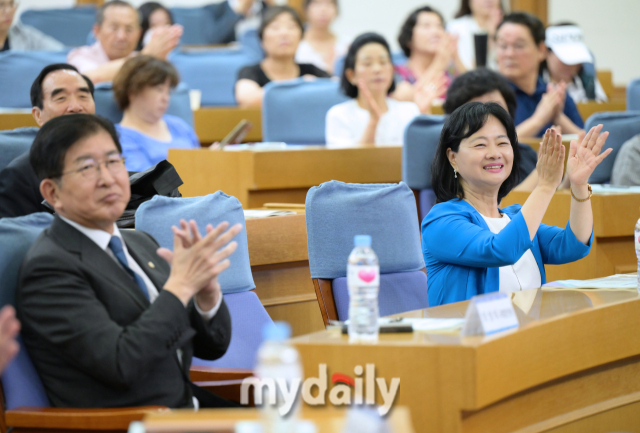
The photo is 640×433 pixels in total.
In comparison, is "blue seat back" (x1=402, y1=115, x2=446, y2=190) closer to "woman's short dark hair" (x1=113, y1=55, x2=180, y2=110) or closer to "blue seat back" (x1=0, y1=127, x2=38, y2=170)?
"woman's short dark hair" (x1=113, y1=55, x2=180, y2=110)

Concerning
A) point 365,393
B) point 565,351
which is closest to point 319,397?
A: point 365,393

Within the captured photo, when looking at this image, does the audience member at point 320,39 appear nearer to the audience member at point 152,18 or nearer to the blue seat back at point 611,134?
the audience member at point 152,18

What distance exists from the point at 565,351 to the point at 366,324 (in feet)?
1.46

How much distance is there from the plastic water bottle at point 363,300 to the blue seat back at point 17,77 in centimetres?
292

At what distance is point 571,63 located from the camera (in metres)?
4.67

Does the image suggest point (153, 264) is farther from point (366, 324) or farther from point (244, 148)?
point (244, 148)

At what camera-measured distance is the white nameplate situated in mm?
1562

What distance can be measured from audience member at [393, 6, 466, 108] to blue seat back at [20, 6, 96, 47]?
2.40m

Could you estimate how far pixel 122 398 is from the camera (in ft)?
5.08

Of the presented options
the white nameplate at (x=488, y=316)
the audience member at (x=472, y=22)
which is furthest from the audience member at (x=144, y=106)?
the audience member at (x=472, y=22)

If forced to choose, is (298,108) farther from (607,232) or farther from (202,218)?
(202,218)

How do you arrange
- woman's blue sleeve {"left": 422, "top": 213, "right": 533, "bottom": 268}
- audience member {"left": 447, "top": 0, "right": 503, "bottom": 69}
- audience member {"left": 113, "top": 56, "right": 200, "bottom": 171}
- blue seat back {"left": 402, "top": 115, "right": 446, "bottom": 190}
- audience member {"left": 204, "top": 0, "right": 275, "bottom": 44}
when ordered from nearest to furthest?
1. woman's blue sleeve {"left": 422, "top": 213, "right": 533, "bottom": 268}
2. blue seat back {"left": 402, "top": 115, "right": 446, "bottom": 190}
3. audience member {"left": 113, "top": 56, "right": 200, "bottom": 171}
4. audience member {"left": 447, "top": 0, "right": 503, "bottom": 69}
5. audience member {"left": 204, "top": 0, "right": 275, "bottom": 44}

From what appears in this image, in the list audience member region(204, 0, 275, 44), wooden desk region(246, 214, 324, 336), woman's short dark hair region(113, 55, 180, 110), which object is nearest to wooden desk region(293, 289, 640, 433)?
wooden desk region(246, 214, 324, 336)

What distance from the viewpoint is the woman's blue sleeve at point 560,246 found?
88.7 inches
